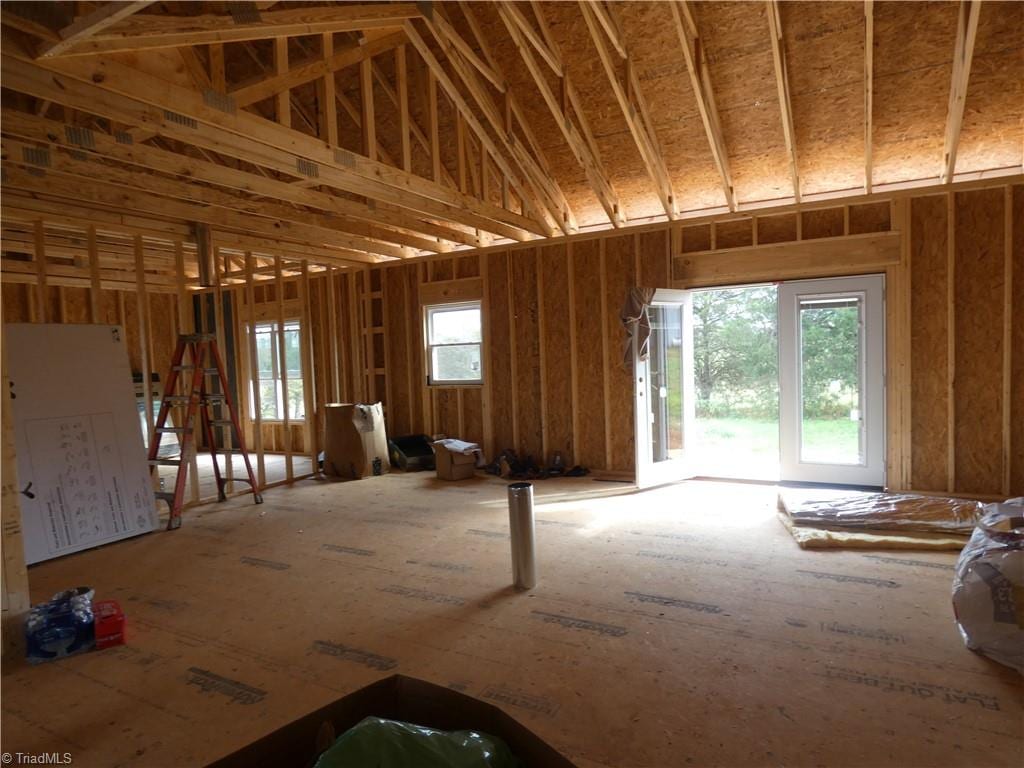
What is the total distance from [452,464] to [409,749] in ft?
17.4

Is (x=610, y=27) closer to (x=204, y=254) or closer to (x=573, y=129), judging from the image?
(x=573, y=129)

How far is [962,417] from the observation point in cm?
544

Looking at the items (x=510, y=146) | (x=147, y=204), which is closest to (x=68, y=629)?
(x=147, y=204)

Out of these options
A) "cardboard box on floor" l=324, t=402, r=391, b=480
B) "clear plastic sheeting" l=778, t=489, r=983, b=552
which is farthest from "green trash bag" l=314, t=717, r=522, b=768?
"cardboard box on floor" l=324, t=402, r=391, b=480

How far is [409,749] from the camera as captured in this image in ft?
5.75

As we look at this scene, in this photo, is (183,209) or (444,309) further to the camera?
(444,309)

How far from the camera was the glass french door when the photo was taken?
6.29 metres

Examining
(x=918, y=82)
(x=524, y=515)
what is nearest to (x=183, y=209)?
(x=524, y=515)

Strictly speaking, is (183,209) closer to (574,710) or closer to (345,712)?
(345,712)

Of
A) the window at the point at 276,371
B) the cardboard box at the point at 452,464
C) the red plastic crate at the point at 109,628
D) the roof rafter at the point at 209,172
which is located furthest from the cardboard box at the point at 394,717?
the window at the point at 276,371

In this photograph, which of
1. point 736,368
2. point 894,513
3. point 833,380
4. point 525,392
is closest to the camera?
point 894,513

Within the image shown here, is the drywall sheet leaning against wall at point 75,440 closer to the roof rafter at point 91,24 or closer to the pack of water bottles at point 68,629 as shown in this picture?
the pack of water bottles at point 68,629

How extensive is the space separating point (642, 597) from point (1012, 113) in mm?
5353

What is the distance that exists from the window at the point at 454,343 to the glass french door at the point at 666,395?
2.50m
